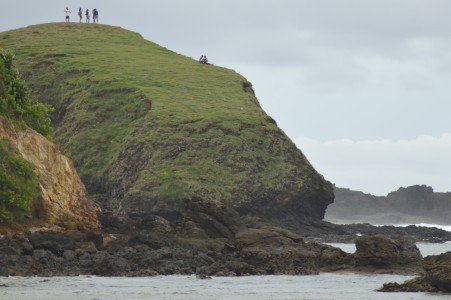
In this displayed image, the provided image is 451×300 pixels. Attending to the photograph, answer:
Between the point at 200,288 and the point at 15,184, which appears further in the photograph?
the point at 15,184

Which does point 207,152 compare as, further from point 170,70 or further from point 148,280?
point 148,280

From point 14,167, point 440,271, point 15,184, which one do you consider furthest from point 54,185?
point 440,271

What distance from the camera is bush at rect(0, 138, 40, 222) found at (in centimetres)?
4803

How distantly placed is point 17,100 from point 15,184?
1042 cm

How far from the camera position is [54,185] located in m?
52.6

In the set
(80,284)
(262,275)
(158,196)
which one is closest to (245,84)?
(158,196)

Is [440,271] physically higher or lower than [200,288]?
higher

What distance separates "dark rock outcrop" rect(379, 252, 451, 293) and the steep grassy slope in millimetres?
53780

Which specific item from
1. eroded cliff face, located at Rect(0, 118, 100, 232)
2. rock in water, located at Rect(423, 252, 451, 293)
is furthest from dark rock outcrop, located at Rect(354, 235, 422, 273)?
eroded cliff face, located at Rect(0, 118, 100, 232)

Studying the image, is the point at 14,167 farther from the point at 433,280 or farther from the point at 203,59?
the point at 203,59

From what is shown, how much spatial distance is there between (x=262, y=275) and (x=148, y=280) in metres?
6.97

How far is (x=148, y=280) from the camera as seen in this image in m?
42.0

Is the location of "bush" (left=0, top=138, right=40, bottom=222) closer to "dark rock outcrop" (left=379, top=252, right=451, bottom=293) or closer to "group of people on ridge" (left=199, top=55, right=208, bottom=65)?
"dark rock outcrop" (left=379, top=252, right=451, bottom=293)

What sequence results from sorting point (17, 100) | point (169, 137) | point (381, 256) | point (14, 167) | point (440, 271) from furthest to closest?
point (169, 137) < point (17, 100) < point (14, 167) < point (381, 256) < point (440, 271)
